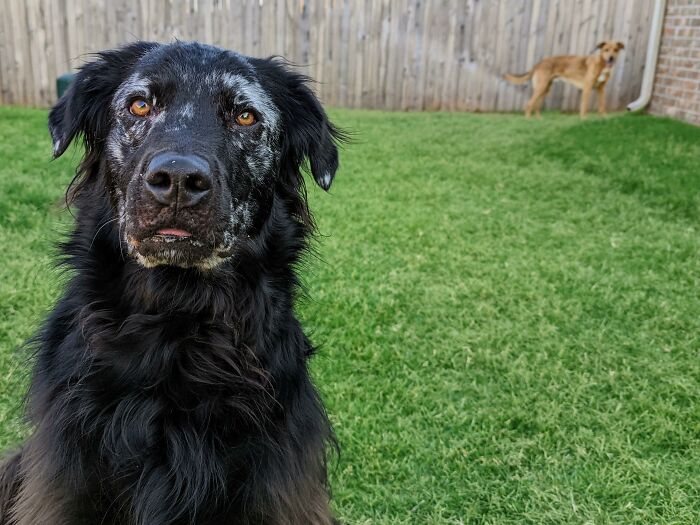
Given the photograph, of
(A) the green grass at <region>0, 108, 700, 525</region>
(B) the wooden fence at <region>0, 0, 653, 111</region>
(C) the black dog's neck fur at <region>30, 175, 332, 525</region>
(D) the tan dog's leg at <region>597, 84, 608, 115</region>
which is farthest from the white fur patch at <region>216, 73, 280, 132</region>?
(D) the tan dog's leg at <region>597, 84, 608, 115</region>

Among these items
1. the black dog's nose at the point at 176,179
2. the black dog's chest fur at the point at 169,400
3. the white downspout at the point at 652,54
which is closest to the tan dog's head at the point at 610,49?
the white downspout at the point at 652,54

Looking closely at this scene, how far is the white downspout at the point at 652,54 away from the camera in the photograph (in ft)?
30.3

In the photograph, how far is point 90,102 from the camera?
2330mm

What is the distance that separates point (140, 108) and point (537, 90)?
9.17 m

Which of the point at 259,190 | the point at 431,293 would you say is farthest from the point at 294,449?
the point at 431,293

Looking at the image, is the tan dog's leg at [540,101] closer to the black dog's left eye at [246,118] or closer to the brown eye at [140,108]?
the black dog's left eye at [246,118]

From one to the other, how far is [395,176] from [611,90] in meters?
5.78

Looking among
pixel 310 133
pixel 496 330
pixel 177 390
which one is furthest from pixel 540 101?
pixel 177 390

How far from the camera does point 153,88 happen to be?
2.15 meters

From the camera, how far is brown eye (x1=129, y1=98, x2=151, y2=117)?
2160mm

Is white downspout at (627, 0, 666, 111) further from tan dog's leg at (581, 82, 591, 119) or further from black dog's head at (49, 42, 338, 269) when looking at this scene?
black dog's head at (49, 42, 338, 269)

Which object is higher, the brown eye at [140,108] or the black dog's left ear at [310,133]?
the brown eye at [140,108]

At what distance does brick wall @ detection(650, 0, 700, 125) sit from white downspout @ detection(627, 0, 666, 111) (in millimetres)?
67

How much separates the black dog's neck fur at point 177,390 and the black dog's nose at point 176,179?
33cm
